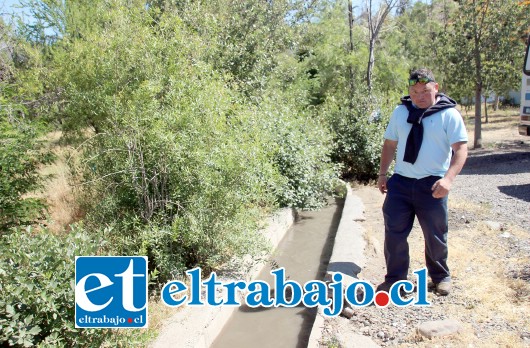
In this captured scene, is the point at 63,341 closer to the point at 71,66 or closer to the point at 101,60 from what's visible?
the point at 101,60

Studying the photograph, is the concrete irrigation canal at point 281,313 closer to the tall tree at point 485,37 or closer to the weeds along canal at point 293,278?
the weeds along canal at point 293,278

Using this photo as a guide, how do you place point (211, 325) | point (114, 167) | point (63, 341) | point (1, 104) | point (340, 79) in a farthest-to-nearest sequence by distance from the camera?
point (340, 79) < point (1, 104) < point (114, 167) < point (211, 325) < point (63, 341)

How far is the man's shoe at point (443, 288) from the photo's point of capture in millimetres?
4309

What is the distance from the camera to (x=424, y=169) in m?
4.06

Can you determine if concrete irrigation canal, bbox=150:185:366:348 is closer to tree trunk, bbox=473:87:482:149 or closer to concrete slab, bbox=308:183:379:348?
concrete slab, bbox=308:183:379:348

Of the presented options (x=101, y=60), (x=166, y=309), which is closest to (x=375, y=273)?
(x=166, y=309)

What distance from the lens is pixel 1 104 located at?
18.4 ft

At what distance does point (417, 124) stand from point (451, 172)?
1.69 ft

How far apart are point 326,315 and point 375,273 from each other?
1.08 metres

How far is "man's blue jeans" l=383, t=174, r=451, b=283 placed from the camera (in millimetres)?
4074

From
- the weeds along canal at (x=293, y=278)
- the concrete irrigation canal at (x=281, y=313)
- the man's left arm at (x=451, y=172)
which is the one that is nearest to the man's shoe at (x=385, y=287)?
the concrete irrigation canal at (x=281, y=313)

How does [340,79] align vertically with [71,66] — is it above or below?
above

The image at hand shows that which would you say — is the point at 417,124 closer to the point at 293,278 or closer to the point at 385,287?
the point at 385,287

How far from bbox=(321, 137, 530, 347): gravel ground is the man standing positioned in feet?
1.11
